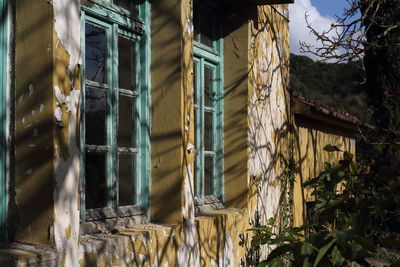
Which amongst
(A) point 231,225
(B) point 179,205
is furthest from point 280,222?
(B) point 179,205

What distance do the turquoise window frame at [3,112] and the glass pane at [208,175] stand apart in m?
2.78

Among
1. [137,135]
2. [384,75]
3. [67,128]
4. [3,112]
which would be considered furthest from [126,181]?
[384,75]

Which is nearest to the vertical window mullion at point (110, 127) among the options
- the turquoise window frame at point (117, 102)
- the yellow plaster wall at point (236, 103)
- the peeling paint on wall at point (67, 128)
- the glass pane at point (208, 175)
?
the turquoise window frame at point (117, 102)

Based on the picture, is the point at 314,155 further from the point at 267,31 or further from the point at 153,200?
the point at 153,200

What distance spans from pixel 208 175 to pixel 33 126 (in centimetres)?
286

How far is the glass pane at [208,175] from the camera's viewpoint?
5430 millimetres

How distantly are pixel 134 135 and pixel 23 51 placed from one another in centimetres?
137

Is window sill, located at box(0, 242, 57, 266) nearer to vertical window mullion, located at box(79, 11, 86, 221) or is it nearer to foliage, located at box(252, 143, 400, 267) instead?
vertical window mullion, located at box(79, 11, 86, 221)

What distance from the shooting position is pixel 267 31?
6.54 metres

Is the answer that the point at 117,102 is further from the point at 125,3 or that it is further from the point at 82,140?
the point at 125,3

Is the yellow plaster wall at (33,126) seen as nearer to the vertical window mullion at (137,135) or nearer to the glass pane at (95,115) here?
the glass pane at (95,115)

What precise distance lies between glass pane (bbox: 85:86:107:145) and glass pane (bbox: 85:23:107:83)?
0.30 ft

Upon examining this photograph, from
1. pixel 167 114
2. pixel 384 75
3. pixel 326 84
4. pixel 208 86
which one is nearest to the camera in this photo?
pixel 167 114

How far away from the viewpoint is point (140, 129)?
4.18 meters
